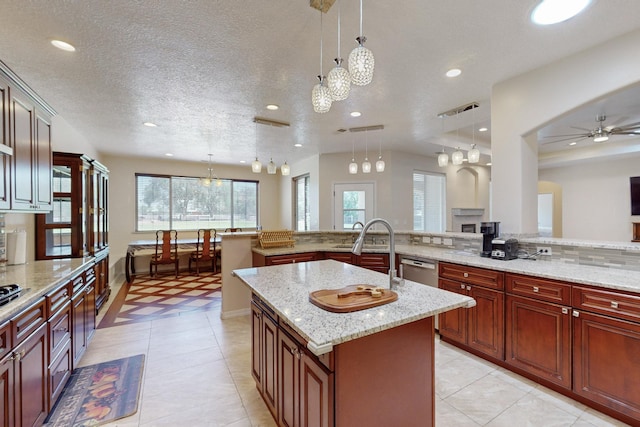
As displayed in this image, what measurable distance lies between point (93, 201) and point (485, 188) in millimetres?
8161

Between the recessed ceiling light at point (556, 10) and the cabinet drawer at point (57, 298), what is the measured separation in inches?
148

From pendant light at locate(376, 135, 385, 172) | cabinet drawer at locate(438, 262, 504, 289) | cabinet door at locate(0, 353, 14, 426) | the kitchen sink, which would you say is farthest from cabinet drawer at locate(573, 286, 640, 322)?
cabinet door at locate(0, 353, 14, 426)

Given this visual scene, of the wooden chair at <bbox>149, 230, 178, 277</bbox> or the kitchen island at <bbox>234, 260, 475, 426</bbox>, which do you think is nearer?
the kitchen island at <bbox>234, 260, 475, 426</bbox>

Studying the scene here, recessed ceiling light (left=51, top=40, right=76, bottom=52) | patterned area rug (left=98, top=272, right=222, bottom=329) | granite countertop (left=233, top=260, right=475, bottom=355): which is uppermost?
A: recessed ceiling light (left=51, top=40, right=76, bottom=52)

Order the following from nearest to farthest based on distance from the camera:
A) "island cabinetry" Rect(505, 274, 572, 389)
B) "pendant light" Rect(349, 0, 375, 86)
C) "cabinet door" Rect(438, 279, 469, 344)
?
"pendant light" Rect(349, 0, 375, 86), "island cabinetry" Rect(505, 274, 572, 389), "cabinet door" Rect(438, 279, 469, 344)

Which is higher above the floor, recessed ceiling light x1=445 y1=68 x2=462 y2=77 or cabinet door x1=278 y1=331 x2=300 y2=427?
recessed ceiling light x1=445 y1=68 x2=462 y2=77

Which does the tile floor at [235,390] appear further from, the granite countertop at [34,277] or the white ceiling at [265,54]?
the white ceiling at [265,54]

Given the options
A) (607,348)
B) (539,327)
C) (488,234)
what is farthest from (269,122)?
(607,348)

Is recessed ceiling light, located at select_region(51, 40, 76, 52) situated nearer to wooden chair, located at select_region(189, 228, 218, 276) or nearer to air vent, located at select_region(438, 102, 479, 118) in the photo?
air vent, located at select_region(438, 102, 479, 118)

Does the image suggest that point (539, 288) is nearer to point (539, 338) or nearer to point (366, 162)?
point (539, 338)

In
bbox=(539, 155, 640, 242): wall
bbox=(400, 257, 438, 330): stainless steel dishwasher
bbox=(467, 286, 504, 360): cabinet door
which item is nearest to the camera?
bbox=(467, 286, 504, 360): cabinet door

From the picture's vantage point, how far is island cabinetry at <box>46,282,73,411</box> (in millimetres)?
1832

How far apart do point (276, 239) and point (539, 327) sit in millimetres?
3026

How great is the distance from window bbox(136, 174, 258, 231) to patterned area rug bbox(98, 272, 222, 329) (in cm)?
147
